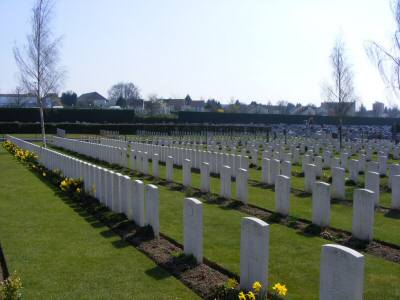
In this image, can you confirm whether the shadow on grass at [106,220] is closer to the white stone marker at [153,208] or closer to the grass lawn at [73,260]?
the grass lawn at [73,260]

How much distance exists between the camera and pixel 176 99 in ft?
Answer: 424

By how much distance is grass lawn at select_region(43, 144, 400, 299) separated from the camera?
607 centimetres

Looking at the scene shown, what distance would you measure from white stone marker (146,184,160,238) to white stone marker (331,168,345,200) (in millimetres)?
5343

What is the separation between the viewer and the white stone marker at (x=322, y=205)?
29.7 feet

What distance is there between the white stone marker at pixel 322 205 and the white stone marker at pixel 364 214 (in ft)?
2.54

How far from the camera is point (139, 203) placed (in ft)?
29.3

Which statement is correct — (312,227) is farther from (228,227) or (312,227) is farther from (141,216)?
(141,216)

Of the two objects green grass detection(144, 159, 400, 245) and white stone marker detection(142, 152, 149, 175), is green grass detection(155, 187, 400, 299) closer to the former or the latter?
green grass detection(144, 159, 400, 245)

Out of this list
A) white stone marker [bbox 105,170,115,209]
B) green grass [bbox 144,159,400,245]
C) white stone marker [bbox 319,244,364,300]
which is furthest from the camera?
white stone marker [bbox 105,170,115,209]

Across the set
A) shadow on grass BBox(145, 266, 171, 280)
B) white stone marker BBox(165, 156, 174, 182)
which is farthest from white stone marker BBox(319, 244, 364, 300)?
white stone marker BBox(165, 156, 174, 182)

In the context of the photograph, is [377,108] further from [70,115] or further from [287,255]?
[287,255]

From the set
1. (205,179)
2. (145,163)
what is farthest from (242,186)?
(145,163)

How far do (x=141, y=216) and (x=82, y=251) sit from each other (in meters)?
1.54

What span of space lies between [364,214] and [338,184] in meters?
3.97
